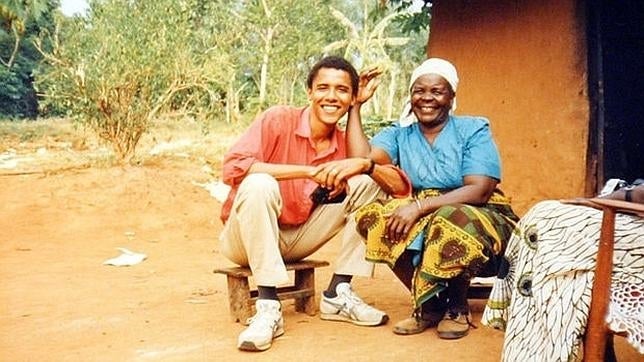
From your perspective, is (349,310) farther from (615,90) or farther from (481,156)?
(615,90)

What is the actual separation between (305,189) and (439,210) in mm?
724

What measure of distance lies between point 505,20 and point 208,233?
11.7ft

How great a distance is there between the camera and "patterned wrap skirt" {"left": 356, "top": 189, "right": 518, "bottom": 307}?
9.49 feet

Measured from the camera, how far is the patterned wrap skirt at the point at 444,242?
2893 mm

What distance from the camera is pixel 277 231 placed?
3.25 m

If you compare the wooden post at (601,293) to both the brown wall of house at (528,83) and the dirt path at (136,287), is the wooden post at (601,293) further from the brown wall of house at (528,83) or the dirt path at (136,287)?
the brown wall of house at (528,83)

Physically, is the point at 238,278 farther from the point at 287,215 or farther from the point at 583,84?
the point at 583,84

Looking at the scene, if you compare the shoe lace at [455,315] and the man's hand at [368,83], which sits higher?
the man's hand at [368,83]

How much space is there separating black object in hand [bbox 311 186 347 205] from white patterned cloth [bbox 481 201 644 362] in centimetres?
114

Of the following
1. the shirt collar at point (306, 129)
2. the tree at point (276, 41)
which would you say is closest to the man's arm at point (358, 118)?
the shirt collar at point (306, 129)

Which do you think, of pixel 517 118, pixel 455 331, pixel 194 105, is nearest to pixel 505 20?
pixel 517 118

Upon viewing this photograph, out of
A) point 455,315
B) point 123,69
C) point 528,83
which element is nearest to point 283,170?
point 455,315

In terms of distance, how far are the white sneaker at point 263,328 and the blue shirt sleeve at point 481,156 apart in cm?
103

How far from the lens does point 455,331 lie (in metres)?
3.17
